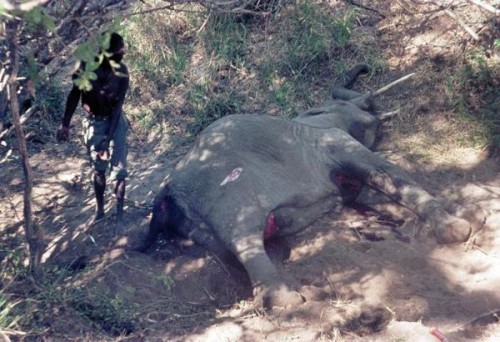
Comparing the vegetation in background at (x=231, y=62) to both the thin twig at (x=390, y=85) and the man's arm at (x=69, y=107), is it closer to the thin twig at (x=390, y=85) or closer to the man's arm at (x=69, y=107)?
the thin twig at (x=390, y=85)

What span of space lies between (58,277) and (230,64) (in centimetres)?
409

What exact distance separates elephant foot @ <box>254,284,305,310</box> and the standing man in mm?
1683

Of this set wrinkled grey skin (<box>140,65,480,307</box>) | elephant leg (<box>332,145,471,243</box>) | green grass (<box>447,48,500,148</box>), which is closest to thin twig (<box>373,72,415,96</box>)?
green grass (<box>447,48,500,148</box>)

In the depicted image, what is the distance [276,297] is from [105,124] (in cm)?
209

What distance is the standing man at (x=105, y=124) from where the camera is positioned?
4.70m

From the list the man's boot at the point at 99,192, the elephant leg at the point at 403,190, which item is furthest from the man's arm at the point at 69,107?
the elephant leg at the point at 403,190

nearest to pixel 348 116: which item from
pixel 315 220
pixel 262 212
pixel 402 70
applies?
pixel 402 70

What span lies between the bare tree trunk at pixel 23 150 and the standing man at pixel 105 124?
33.2 inches

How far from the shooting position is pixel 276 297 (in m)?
3.92

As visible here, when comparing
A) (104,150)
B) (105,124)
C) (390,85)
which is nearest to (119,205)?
(104,150)

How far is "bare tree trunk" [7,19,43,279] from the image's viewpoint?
310 cm

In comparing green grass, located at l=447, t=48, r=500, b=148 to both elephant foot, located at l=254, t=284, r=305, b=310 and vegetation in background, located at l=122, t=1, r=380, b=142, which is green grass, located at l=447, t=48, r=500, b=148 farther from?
elephant foot, located at l=254, t=284, r=305, b=310

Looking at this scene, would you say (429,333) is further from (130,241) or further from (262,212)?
(130,241)

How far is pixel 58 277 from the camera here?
4.18 meters
